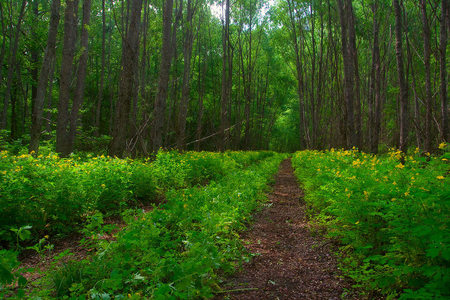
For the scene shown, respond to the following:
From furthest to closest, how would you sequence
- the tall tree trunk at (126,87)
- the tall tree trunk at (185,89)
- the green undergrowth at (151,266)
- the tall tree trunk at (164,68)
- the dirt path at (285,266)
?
the tall tree trunk at (185,89) < the tall tree trunk at (164,68) < the tall tree trunk at (126,87) < the dirt path at (285,266) < the green undergrowth at (151,266)

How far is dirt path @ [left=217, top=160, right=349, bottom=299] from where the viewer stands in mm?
2719

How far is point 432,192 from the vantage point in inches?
102

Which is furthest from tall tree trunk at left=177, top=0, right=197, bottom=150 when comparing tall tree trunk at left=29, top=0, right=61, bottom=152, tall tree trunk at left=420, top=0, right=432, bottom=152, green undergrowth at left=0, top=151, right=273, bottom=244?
tall tree trunk at left=420, top=0, right=432, bottom=152

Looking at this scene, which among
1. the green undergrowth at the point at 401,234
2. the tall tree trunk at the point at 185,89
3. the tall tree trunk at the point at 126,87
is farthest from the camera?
the tall tree trunk at the point at 185,89

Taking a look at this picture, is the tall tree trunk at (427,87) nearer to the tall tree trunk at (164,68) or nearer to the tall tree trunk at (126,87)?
the tall tree trunk at (164,68)

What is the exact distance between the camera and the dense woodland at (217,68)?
8.91 metres

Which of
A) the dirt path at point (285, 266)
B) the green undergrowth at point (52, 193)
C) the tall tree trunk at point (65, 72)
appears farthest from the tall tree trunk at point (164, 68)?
the dirt path at point (285, 266)

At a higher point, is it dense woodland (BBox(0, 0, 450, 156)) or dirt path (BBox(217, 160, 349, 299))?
dense woodland (BBox(0, 0, 450, 156))

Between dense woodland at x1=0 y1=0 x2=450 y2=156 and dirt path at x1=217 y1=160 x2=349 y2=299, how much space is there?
522 centimetres

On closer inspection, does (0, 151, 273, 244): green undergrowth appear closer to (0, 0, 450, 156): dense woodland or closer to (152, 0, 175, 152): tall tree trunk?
(0, 0, 450, 156): dense woodland

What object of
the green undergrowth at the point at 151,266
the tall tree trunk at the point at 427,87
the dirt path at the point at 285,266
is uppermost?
the tall tree trunk at the point at 427,87

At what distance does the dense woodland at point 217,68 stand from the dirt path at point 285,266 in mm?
5224

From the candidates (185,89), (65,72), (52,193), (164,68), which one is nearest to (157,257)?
(52,193)

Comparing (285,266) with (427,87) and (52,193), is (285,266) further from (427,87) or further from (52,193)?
(427,87)
